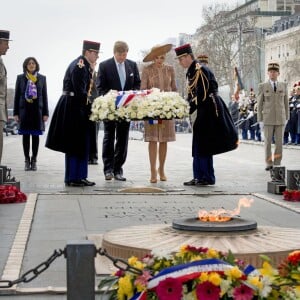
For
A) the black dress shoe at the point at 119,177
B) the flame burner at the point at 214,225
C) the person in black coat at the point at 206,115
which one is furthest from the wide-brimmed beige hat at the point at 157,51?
the flame burner at the point at 214,225

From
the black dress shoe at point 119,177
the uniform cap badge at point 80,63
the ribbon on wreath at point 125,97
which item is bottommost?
the black dress shoe at point 119,177

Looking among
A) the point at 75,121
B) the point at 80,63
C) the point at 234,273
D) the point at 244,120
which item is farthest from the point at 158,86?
the point at 244,120

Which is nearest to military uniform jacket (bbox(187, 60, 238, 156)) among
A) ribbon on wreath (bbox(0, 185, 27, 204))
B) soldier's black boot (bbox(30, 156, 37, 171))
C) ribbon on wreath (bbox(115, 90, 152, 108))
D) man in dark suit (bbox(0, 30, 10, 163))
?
ribbon on wreath (bbox(115, 90, 152, 108))

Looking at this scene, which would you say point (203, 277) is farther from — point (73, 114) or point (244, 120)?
point (244, 120)

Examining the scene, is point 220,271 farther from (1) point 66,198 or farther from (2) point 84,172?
(2) point 84,172

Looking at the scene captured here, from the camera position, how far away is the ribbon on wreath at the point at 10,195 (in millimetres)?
11380

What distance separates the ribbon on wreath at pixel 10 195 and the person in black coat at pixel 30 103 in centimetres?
595

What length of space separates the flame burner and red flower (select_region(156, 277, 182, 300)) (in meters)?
2.22

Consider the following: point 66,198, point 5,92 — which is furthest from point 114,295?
point 5,92

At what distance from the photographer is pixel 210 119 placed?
46.6 ft

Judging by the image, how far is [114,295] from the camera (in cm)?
491

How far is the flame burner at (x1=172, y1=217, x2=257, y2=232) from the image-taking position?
679 cm

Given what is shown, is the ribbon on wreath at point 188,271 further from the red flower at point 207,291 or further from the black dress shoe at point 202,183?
the black dress shoe at point 202,183

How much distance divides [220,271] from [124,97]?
910 cm
